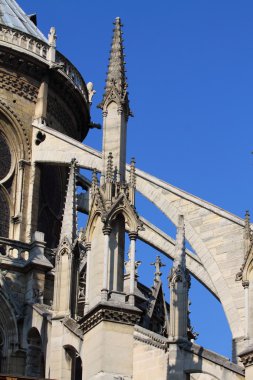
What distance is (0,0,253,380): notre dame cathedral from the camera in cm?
2248

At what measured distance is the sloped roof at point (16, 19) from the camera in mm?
39406

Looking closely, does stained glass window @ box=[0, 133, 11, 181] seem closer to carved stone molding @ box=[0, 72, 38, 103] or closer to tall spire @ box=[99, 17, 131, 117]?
carved stone molding @ box=[0, 72, 38, 103]

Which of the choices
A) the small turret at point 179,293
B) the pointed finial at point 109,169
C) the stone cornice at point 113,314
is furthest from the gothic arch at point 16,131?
the stone cornice at point 113,314

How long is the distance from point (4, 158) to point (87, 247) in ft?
46.7

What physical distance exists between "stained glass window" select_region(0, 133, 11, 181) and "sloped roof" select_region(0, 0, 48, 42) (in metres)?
3.85

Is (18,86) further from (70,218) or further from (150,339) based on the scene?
(150,339)

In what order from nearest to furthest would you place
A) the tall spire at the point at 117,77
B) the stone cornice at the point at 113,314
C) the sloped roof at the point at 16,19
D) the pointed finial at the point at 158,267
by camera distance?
the stone cornice at the point at 113,314
the tall spire at the point at 117,77
the pointed finial at the point at 158,267
the sloped roof at the point at 16,19

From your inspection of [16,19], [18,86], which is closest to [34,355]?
[18,86]

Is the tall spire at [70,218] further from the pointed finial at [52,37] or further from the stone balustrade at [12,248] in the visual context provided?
the pointed finial at [52,37]

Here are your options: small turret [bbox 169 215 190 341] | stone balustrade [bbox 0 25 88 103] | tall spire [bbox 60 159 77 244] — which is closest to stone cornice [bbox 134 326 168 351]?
small turret [bbox 169 215 190 341]

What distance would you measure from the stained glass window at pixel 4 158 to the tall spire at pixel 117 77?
1216 centimetres

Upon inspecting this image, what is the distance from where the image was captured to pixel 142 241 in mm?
36375

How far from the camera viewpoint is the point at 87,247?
917 inches

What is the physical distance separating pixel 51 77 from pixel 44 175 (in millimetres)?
3148
